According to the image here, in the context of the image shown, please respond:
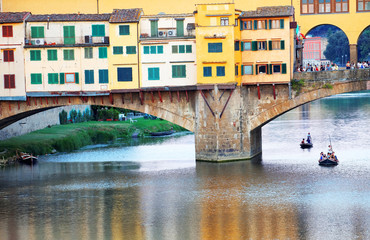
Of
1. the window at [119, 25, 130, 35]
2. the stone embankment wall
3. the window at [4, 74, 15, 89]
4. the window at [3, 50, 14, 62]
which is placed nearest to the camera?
the window at [119, 25, 130, 35]

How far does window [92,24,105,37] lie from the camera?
61734 mm

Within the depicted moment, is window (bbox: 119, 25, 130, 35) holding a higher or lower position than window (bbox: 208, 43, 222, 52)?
higher

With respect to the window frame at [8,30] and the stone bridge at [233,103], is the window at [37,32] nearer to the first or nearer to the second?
Result: the window frame at [8,30]

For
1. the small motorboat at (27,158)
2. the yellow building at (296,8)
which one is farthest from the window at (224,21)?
the small motorboat at (27,158)

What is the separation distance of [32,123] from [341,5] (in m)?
34.7

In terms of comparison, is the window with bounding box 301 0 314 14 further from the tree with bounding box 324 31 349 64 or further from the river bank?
the tree with bounding box 324 31 349 64

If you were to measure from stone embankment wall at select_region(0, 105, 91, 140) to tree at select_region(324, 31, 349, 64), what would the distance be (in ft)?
241

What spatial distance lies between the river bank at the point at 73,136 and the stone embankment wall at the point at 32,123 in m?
0.77

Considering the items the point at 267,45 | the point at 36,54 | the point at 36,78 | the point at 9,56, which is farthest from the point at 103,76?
the point at 267,45

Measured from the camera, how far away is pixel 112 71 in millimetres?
61500

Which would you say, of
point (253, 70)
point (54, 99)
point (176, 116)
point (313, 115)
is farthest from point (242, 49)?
point (313, 115)

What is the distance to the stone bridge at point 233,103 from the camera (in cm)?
5950

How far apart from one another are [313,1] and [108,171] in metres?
22.8

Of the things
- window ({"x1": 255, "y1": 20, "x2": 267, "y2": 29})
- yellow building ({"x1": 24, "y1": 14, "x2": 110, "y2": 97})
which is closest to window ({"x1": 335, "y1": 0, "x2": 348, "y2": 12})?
window ({"x1": 255, "y1": 20, "x2": 267, "y2": 29})
